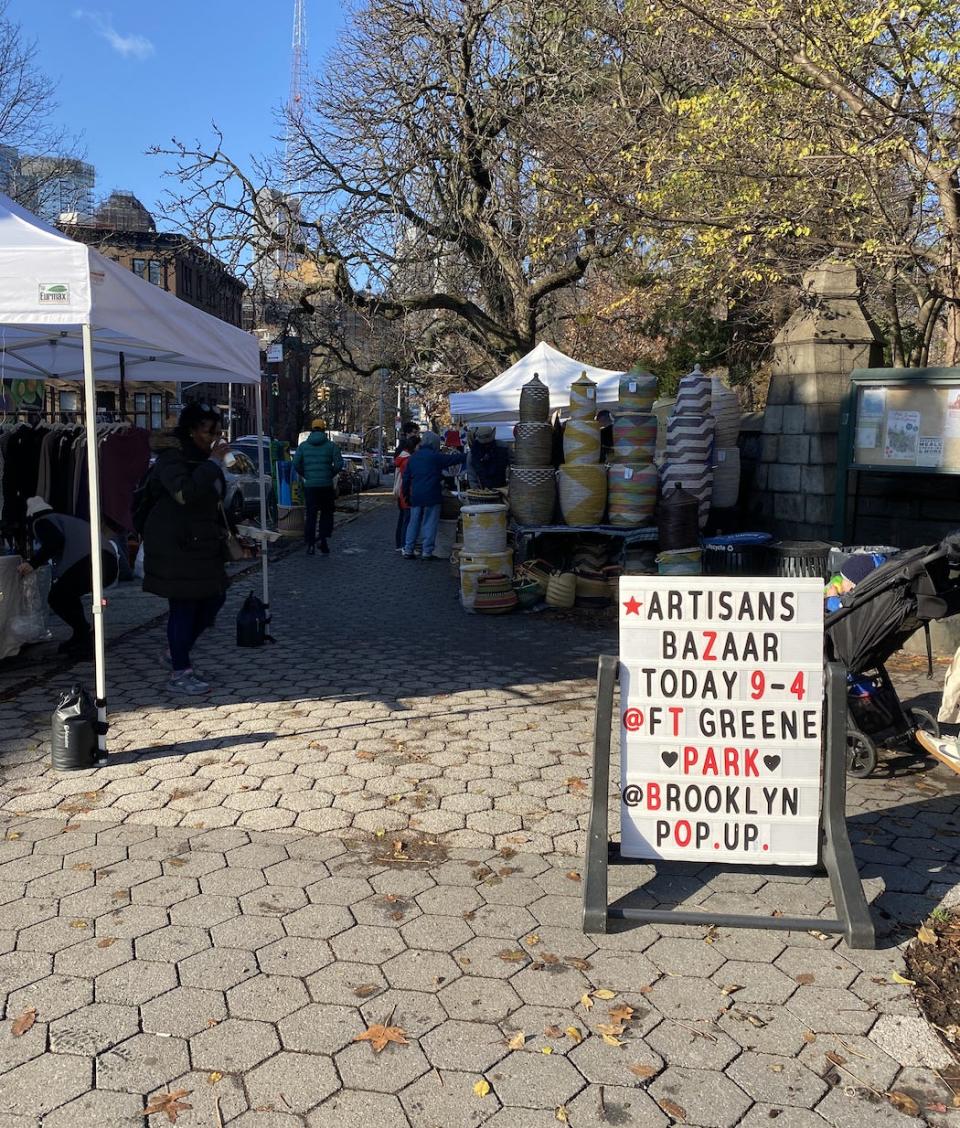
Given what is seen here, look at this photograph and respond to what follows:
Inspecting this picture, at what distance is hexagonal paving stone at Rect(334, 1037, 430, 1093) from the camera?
2.61m

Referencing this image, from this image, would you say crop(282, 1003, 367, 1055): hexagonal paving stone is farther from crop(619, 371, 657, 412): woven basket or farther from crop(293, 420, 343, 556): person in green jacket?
crop(293, 420, 343, 556): person in green jacket

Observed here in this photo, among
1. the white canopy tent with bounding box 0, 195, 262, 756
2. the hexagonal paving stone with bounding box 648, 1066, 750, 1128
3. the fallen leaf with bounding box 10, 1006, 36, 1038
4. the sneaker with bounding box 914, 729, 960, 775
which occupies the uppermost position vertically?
the white canopy tent with bounding box 0, 195, 262, 756

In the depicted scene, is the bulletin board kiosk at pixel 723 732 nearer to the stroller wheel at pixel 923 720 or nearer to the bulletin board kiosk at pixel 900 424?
the stroller wheel at pixel 923 720

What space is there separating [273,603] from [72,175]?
63.4 feet

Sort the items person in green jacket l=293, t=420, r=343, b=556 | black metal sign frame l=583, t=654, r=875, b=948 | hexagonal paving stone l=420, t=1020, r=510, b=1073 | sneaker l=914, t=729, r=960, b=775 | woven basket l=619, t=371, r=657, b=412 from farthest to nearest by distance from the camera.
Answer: person in green jacket l=293, t=420, r=343, b=556, woven basket l=619, t=371, r=657, b=412, sneaker l=914, t=729, r=960, b=775, black metal sign frame l=583, t=654, r=875, b=948, hexagonal paving stone l=420, t=1020, r=510, b=1073

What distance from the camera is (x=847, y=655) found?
4.90 meters

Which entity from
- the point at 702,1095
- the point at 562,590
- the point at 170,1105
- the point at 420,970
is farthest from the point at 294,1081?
the point at 562,590

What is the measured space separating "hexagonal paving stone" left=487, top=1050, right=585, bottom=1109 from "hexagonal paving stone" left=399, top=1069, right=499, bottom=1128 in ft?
0.19

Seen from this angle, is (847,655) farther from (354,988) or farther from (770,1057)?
(354,988)

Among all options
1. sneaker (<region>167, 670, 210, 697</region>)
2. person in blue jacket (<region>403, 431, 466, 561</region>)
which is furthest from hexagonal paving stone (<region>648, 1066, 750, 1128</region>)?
person in blue jacket (<region>403, 431, 466, 561</region>)

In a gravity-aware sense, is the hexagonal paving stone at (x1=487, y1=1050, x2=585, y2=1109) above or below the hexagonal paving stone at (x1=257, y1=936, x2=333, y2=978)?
below

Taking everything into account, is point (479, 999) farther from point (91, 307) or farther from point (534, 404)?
point (534, 404)

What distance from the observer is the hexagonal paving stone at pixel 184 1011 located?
9.29ft

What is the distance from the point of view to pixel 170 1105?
2.51m
